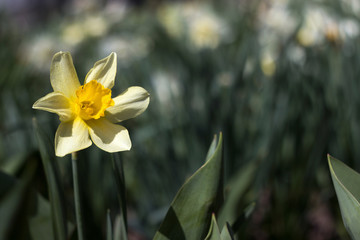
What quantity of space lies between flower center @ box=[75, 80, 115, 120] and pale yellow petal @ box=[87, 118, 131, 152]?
0.01 meters

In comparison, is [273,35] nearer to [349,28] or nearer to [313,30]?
[313,30]

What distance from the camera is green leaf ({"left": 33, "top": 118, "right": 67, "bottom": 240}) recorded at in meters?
0.51

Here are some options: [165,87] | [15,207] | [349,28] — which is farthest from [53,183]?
[349,28]

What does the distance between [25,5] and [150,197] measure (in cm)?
896

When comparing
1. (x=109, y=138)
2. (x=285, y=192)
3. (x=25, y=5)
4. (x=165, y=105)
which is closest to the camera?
(x=109, y=138)

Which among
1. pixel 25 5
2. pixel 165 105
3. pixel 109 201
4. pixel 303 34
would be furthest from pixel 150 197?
pixel 25 5

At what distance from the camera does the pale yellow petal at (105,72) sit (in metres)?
0.51

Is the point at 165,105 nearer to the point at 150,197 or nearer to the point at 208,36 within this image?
the point at 150,197

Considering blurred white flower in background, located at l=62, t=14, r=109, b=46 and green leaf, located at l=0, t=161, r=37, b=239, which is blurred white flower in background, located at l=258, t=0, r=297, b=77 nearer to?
green leaf, located at l=0, t=161, r=37, b=239

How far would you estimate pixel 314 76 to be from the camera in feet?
4.10

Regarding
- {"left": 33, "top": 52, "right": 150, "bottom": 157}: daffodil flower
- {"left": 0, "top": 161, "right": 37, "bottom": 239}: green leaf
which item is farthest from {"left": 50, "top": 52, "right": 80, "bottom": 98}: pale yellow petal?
{"left": 0, "top": 161, "right": 37, "bottom": 239}: green leaf

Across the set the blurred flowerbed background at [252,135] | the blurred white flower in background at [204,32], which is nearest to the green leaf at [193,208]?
the blurred flowerbed background at [252,135]

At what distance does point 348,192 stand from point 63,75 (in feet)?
1.21

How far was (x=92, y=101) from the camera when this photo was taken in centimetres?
47
